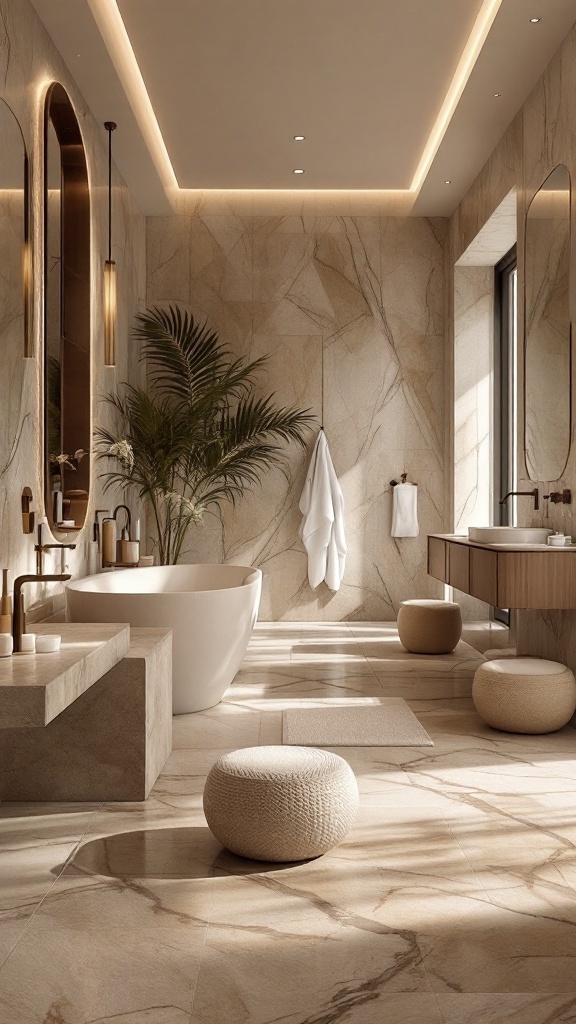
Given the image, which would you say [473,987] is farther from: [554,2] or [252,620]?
[554,2]

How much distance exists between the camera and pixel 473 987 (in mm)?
1720

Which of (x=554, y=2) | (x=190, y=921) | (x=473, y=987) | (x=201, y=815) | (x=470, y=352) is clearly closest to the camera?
(x=473, y=987)

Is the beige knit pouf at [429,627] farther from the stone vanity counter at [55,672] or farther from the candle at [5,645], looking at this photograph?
the candle at [5,645]

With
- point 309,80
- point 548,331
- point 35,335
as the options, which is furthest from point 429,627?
point 309,80

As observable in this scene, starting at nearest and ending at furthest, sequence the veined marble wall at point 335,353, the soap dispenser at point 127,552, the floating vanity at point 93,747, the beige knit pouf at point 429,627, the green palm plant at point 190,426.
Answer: the floating vanity at point 93,747, the soap dispenser at point 127,552, the beige knit pouf at point 429,627, the green palm plant at point 190,426, the veined marble wall at point 335,353

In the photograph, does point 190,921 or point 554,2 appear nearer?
point 190,921

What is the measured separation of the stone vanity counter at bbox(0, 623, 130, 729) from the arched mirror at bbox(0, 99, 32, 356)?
3.32 feet

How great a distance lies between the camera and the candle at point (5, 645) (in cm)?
229

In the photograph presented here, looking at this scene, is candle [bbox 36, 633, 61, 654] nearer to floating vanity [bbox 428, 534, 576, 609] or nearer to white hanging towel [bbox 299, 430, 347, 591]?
floating vanity [bbox 428, 534, 576, 609]

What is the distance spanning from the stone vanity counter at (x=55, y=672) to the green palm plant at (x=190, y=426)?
2.58 metres

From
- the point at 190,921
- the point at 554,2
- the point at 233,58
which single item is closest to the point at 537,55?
the point at 554,2

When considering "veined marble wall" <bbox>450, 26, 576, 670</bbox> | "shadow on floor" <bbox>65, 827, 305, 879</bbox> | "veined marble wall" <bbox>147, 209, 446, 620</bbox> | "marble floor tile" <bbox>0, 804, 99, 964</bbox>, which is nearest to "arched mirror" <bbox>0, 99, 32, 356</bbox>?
"marble floor tile" <bbox>0, 804, 99, 964</bbox>

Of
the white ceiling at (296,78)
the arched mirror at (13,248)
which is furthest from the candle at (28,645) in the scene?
the white ceiling at (296,78)

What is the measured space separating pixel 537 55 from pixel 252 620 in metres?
2.92
